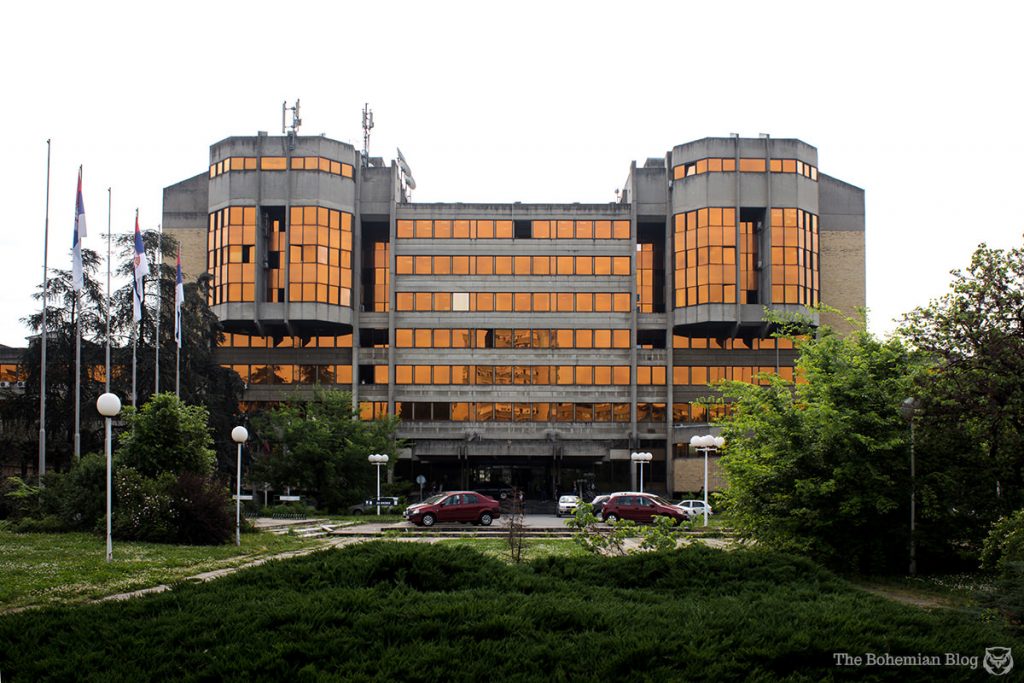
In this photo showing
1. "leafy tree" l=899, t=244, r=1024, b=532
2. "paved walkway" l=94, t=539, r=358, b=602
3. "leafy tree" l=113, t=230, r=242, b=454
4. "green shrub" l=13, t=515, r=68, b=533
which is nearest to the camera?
"paved walkway" l=94, t=539, r=358, b=602

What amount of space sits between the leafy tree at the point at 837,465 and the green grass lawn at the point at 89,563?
461 inches

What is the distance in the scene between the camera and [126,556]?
65.7 feet

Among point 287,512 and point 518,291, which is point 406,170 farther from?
point 287,512

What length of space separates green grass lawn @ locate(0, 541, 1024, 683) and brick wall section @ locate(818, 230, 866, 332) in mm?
63041

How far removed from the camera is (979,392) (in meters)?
18.2

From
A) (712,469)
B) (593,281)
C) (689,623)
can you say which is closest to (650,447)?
(712,469)

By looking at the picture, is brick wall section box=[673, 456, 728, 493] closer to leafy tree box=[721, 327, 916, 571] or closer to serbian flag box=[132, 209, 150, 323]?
serbian flag box=[132, 209, 150, 323]

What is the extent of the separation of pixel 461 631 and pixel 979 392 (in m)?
12.9

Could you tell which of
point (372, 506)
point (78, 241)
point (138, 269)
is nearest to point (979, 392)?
point (78, 241)

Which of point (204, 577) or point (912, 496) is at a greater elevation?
point (912, 496)

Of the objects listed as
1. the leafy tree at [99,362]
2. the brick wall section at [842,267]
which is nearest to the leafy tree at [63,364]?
the leafy tree at [99,362]

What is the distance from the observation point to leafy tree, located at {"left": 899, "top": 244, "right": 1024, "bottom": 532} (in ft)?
59.7

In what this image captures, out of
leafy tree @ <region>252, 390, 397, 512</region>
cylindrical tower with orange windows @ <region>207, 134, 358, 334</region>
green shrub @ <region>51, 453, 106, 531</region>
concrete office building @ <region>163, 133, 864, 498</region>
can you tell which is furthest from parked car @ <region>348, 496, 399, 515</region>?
cylindrical tower with orange windows @ <region>207, 134, 358, 334</region>

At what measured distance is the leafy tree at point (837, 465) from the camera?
1933 centimetres
